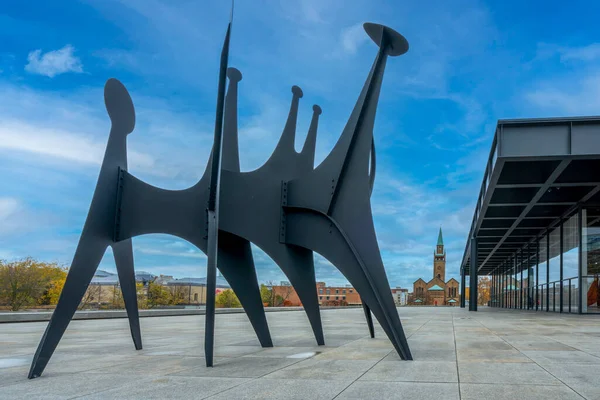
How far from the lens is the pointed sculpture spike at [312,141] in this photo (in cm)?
1098

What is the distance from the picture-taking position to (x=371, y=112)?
8484mm

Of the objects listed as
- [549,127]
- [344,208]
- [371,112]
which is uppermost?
[549,127]

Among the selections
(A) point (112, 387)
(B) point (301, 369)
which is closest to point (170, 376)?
(A) point (112, 387)

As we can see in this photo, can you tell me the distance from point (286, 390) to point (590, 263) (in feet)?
77.6

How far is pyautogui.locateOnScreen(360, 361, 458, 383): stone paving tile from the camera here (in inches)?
234

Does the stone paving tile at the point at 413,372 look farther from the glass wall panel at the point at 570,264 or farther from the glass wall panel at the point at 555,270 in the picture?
the glass wall panel at the point at 555,270

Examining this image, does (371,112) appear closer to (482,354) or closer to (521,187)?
(482,354)

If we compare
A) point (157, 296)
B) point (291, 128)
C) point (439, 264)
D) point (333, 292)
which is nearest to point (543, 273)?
point (291, 128)

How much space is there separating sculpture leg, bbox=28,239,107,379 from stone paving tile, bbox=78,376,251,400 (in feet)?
6.21

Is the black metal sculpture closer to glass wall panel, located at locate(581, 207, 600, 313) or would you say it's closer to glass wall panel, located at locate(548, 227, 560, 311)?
glass wall panel, located at locate(581, 207, 600, 313)

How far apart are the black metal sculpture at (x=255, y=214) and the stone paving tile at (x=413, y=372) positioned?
48 cm

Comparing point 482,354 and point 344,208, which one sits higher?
point 344,208

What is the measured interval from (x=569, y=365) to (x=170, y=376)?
5.11 meters

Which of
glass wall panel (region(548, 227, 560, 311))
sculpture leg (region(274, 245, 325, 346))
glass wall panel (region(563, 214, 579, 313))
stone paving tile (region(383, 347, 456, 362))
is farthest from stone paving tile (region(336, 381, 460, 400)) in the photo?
glass wall panel (region(548, 227, 560, 311))
